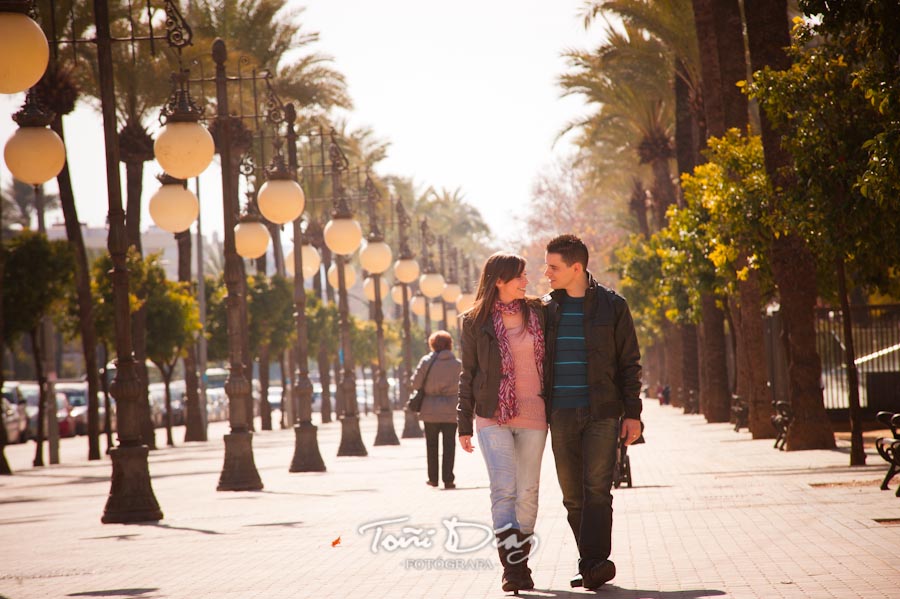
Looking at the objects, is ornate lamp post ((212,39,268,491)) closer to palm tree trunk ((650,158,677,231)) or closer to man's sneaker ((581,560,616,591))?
man's sneaker ((581,560,616,591))

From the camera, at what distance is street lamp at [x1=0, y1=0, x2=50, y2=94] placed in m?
10.3

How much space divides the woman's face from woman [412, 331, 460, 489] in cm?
850

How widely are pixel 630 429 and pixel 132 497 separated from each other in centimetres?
734

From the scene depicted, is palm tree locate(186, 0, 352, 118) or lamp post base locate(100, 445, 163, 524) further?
palm tree locate(186, 0, 352, 118)

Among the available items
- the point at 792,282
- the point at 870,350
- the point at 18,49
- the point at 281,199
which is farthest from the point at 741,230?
the point at 18,49

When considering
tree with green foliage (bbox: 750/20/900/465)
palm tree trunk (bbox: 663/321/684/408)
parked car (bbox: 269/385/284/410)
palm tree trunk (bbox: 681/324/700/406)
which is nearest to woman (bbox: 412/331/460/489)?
tree with green foliage (bbox: 750/20/900/465)

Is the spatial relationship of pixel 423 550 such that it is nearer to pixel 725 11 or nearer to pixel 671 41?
pixel 725 11

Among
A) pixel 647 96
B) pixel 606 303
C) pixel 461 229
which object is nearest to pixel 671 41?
pixel 647 96

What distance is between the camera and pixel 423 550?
388 inches

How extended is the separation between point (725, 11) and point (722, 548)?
45.6 ft

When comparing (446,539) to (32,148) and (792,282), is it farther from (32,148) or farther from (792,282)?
(792,282)

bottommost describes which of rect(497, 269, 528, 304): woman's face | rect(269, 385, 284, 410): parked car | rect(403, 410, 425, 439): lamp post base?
rect(403, 410, 425, 439): lamp post base

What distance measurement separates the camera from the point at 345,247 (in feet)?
77.7

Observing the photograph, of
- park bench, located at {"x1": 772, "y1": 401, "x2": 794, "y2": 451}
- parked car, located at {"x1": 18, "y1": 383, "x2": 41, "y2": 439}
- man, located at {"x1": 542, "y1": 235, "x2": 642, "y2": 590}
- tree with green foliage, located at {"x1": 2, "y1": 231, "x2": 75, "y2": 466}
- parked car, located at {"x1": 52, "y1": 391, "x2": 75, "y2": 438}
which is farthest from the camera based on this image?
parked car, located at {"x1": 52, "y1": 391, "x2": 75, "y2": 438}
